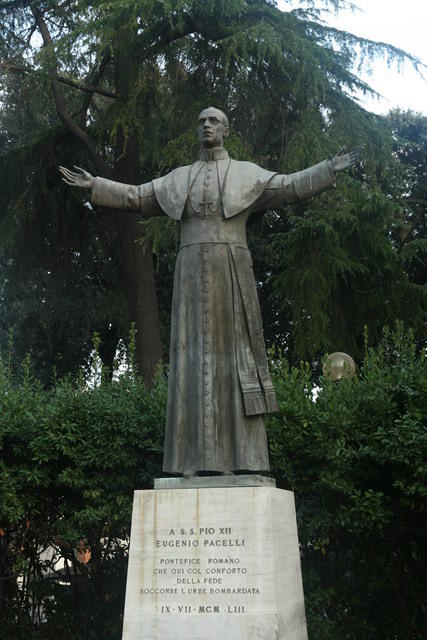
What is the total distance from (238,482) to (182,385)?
0.89m

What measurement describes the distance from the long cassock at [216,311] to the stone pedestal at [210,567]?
0.34 meters

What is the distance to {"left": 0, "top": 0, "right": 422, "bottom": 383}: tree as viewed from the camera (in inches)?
503

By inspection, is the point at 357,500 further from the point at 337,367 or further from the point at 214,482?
the point at 337,367

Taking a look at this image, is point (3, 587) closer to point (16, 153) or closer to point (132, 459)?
point (132, 459)

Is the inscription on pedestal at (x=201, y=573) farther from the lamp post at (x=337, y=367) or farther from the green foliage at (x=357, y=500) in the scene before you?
the lamp post at (x=337, y=367)

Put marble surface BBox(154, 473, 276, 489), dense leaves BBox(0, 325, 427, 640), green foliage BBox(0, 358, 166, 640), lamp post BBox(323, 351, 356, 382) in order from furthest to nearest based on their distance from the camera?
1. lamp post BBox(323, 351, 356, 382)
2. green foliage BBox(0, 358, 166, 640)
3. dense leaves BBox(0, 325, 427, 640)
4. marble surface BBox(154, 473, 276, 489)

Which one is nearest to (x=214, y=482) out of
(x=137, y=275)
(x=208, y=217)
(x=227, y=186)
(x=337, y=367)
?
(x=208, y=217)

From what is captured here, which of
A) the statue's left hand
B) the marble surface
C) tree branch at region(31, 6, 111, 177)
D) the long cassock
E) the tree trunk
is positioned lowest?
the marble surface

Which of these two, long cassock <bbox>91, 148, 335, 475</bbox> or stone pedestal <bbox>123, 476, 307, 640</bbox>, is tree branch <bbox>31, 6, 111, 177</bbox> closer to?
long cassock <bbox>91, 148, 335, 475</bbox>

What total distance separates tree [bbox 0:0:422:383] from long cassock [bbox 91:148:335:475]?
5873 millimetres

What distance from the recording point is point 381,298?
16.3 meters

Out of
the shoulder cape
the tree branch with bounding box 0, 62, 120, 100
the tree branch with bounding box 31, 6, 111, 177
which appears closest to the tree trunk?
the tree branch with bounding box 31, 6, 111, 177

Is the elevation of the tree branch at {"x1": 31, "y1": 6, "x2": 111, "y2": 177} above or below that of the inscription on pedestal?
above

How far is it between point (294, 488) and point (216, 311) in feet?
10.2
